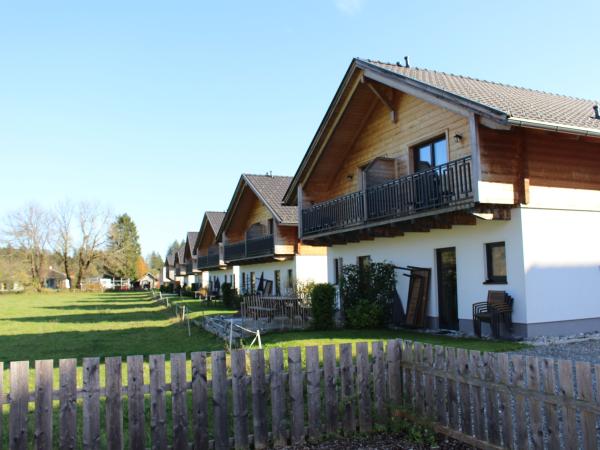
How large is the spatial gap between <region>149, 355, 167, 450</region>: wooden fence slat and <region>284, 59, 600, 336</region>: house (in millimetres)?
8925

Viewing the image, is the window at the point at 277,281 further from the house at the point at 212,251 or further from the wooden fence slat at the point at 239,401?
the wooden fence slat at the point at 239,401

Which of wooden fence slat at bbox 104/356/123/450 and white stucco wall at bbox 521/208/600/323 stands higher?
white stucco wall at bbox 521/208/600/323

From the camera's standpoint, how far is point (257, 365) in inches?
223

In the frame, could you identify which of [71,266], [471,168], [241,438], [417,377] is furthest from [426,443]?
[71,266]

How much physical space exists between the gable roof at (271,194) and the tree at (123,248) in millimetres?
51424

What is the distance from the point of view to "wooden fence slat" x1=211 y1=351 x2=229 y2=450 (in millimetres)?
5477

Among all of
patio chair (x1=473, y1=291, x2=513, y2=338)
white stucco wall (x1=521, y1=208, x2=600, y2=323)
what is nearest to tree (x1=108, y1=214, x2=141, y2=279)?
patio chair (x1=473, y1=291, x2=513, y2=338)

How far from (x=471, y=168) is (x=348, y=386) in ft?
26.0

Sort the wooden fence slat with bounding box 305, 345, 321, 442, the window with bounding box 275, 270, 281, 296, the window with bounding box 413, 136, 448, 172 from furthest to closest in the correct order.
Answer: the window with bounding box 275, 270, 281, 296 < the window with bounding box 413, 136, 448, 172 < the wooden fence slat with bounding box 305, 345, 321, 442

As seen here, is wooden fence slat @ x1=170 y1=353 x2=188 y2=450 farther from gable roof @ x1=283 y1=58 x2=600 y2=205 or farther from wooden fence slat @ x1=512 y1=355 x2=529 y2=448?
gable roof @ x1=283 y1=58 x2=600 y2=205

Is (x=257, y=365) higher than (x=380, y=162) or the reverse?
the reverse

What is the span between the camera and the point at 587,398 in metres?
4.32

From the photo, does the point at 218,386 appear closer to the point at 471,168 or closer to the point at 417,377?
the point at 417,377

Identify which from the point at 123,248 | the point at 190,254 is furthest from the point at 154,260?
the point at 190,254
